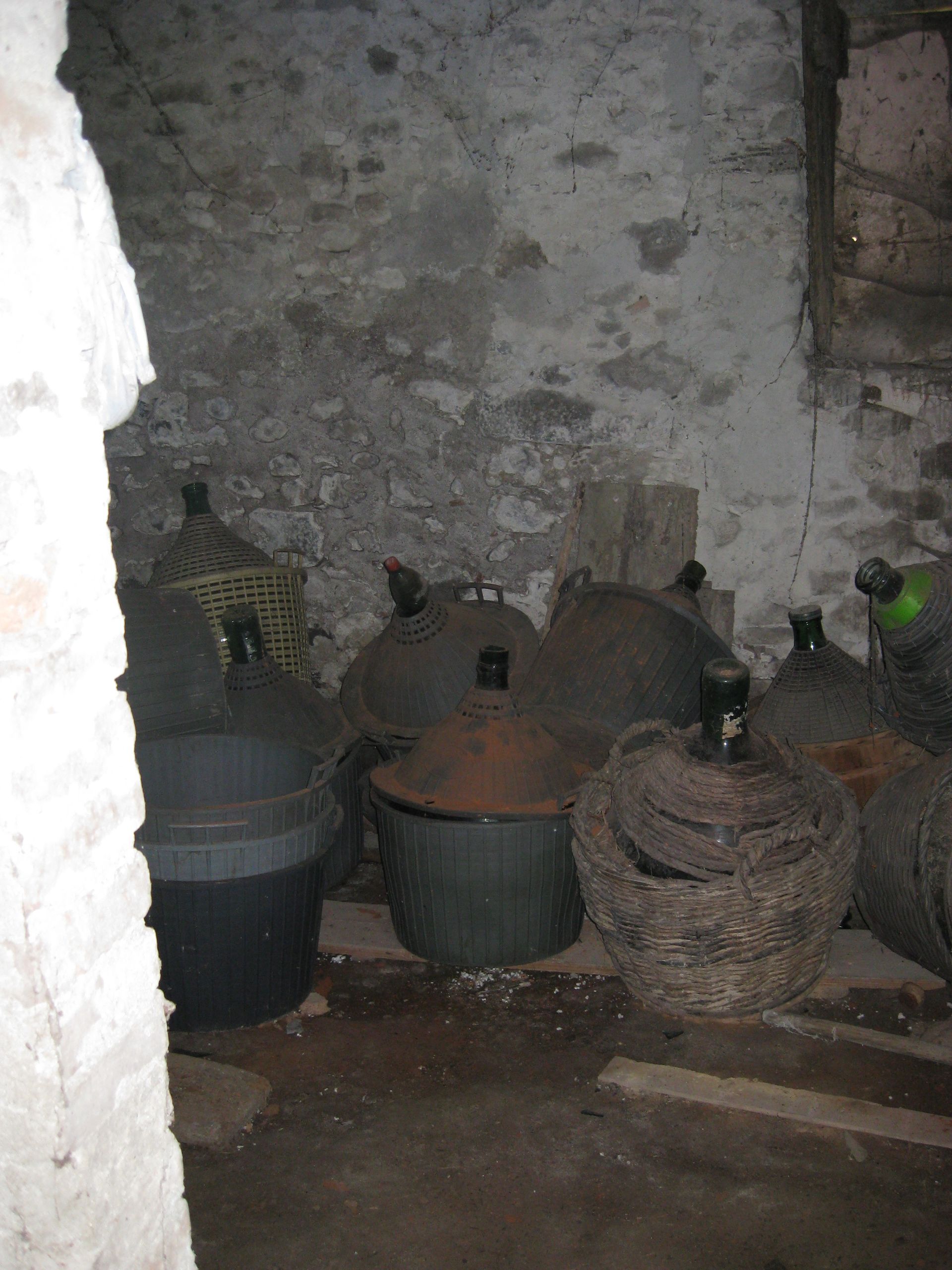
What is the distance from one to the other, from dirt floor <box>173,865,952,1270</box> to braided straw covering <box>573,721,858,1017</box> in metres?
0.18

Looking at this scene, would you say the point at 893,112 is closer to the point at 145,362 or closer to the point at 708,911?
the point at 708,911

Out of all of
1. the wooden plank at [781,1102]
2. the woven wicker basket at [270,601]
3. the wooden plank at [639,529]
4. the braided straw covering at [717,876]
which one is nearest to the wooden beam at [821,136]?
the wooden plank at [639,529]

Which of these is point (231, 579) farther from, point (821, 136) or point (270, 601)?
point (821, 136)

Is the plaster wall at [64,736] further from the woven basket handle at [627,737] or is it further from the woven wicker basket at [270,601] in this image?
the woven wicker basket at [270,601]

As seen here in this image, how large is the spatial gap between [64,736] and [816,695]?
9.31 ft

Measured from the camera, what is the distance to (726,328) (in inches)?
165

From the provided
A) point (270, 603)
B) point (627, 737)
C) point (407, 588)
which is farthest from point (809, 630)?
point (270, 603)

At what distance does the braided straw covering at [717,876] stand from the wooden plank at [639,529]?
56.4 inches

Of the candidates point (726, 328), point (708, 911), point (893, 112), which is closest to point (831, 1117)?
point (708, 911)

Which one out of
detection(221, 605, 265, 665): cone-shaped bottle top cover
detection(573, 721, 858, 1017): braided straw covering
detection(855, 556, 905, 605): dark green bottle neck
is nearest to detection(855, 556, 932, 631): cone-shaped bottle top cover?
detection(855, 556, 905, 605): dark green bottle neck

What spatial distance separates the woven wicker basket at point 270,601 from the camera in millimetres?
4172

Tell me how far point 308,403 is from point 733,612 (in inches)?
81.6

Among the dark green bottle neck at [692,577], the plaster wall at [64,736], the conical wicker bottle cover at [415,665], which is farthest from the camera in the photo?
the dark green bottle neck at [692,577]

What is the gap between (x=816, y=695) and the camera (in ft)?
11.9
